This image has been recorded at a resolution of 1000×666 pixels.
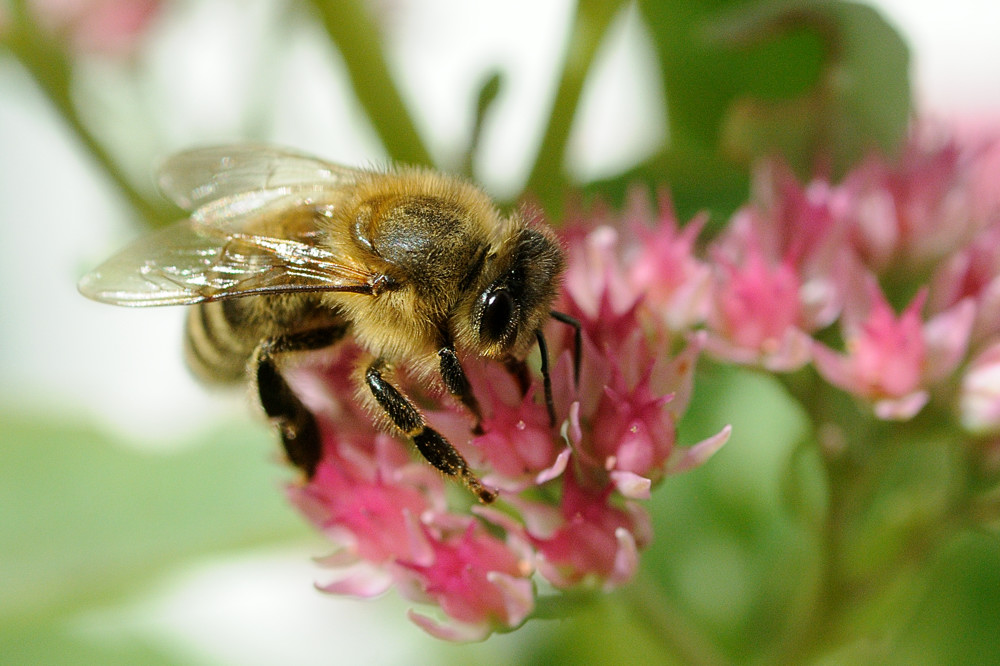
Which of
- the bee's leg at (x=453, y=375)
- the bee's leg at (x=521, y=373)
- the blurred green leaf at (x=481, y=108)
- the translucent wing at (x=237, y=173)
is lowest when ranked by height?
the bee's leg at (x=521, y=373)

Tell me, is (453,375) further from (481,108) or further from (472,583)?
(481,108)

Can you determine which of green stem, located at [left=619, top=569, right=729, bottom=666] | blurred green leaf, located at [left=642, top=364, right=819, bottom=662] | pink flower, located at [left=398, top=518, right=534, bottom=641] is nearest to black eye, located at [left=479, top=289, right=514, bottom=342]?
pink flower, located at [left=398, top=518, right=534, bottom=641]

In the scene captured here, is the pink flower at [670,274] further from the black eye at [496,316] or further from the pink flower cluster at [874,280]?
the black eye at [496,316]

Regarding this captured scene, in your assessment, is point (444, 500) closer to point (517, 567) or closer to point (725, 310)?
point (517, 567)

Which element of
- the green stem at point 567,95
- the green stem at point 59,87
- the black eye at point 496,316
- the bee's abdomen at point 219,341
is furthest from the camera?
the green stem at point 59,87

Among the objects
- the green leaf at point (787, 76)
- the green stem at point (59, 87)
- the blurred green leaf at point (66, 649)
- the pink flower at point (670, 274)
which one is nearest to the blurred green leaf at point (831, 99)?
the green leaf at point (787, 76)

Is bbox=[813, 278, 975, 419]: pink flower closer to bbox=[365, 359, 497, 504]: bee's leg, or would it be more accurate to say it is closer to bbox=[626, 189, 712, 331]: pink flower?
bbox=[626, 189, 712, 331]: pink flower
